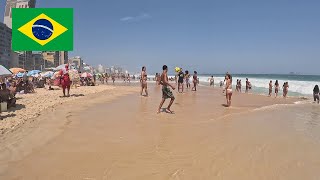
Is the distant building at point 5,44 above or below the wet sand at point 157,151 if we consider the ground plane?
above

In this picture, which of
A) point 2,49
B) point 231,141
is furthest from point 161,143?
point 2,49

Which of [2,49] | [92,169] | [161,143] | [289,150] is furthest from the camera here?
[2,49]

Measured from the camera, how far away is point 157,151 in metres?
5.03

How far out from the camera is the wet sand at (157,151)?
4.04m

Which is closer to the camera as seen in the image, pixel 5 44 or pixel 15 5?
pixel 5 44

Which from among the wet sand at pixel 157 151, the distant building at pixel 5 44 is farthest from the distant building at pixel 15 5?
the wet sand at pixel 157 151

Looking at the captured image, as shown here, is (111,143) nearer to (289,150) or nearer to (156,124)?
(156,124)

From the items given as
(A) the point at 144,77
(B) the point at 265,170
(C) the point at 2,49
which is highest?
(C) the point at 2,49

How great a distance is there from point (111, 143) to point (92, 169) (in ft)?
4.68

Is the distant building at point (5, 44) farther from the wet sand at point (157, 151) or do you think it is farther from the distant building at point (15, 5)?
the wet sand at point (157, 151)

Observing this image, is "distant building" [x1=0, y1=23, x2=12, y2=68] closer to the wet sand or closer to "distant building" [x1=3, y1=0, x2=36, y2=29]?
"distant building" [x1=3, y1=0, x2=36, y2=29]

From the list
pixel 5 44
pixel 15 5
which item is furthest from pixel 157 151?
pixel 15 5

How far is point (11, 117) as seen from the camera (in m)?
8.91

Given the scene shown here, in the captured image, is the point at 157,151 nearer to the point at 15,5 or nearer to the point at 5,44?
the point at 5,44
